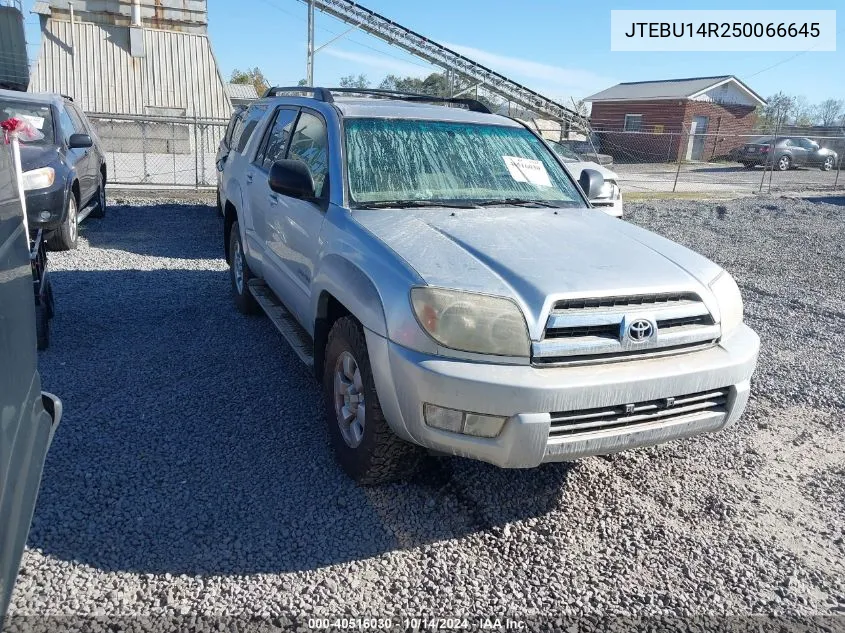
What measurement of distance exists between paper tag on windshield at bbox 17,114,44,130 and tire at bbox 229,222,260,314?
12.4 ft

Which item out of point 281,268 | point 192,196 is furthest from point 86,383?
point 192,196

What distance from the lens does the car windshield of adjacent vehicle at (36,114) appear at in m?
8.12

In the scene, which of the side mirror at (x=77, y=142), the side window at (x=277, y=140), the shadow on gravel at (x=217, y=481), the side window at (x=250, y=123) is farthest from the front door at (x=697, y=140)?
the shadow on gravel at (x=217, y=481)

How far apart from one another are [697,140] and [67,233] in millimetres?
35477

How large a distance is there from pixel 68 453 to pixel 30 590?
43.0 inches

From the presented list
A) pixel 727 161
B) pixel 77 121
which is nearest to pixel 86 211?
pixel 77 121

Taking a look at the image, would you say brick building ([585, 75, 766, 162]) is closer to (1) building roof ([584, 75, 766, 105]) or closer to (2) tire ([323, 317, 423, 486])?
(1) building roof ([584, 75, 766, 105])

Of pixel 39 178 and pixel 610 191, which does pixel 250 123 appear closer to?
pixel 39 178

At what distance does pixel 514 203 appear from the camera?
13.3 ft

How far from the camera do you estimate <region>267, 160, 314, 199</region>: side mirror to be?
3.73 meters

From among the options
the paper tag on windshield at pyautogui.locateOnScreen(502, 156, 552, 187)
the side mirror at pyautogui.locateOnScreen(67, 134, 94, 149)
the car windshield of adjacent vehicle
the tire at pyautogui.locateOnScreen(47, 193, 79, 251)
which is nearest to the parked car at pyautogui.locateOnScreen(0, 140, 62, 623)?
the paper tag on windshield at pyautogui.locateOnScreen(502, 156, 552, 187)

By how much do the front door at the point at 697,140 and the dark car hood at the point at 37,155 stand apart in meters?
33.9

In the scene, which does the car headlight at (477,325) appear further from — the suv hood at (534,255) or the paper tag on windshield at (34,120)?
the paper tag on windshield at (34,120)

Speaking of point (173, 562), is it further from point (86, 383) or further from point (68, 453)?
point (86, 383)
